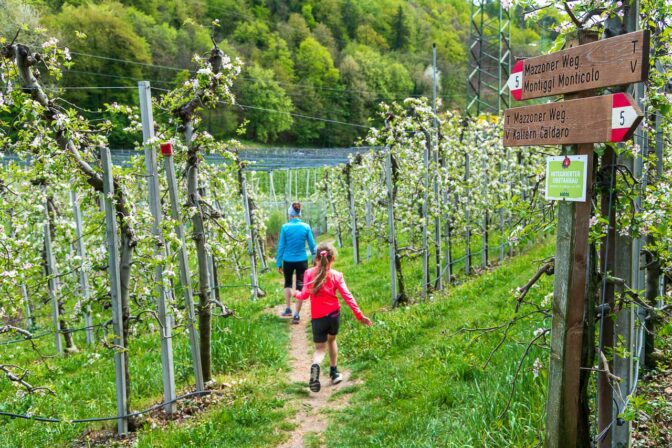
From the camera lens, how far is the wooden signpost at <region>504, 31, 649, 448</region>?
2.39m

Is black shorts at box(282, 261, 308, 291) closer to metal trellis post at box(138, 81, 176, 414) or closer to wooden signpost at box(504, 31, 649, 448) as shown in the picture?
metal trellis post at box(138, 81, 176, 414)

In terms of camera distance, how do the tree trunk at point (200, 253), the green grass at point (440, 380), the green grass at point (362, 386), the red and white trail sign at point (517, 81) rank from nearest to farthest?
the red and white trail sign at point (517, 81) < the green grass at point (440, 380) < the green grass at point (362, 386) < the tree trunk at point (200, 253)

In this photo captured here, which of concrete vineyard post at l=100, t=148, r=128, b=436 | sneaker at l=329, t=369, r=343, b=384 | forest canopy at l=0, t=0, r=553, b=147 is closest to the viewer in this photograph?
concrete vineyard post at l=100, t=148, r=128, b=436

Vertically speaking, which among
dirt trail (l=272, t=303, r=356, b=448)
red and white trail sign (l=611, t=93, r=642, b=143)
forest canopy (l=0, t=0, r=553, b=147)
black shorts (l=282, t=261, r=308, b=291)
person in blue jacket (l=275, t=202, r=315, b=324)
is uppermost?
forest canopy (l=0, t=0, r=553, b=147)

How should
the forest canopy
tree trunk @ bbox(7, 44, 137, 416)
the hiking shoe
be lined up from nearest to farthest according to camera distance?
tree trunk @ bbox(7, 44, 137, 416)
the hiking shoe
the forest canopy

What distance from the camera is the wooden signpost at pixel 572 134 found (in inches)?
94.1

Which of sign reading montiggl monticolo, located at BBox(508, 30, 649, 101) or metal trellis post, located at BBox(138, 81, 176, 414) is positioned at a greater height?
sign reading montiggl monticolo, located at BBox(508, 30, 649, 101)

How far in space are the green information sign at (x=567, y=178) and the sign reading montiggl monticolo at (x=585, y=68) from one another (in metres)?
0.36

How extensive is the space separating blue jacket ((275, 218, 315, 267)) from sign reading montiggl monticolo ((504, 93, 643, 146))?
595 cm

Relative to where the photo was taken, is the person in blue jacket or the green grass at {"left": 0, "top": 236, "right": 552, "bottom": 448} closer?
the green grass at {"left": 0, "top": 236, "right": 552, "bottom": 448}

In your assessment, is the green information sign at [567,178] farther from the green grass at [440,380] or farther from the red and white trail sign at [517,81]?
the green grass at [440,380]

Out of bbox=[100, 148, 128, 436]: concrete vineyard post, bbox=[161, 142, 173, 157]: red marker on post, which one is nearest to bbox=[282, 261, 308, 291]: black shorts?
bbox=[161, 142, 173, 157]: red marker on post

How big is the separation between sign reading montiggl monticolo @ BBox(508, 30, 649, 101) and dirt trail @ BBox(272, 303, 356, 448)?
3526 millimetres

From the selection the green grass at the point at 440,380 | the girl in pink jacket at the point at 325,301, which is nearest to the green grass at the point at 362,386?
the green grass at the point at 440,380
